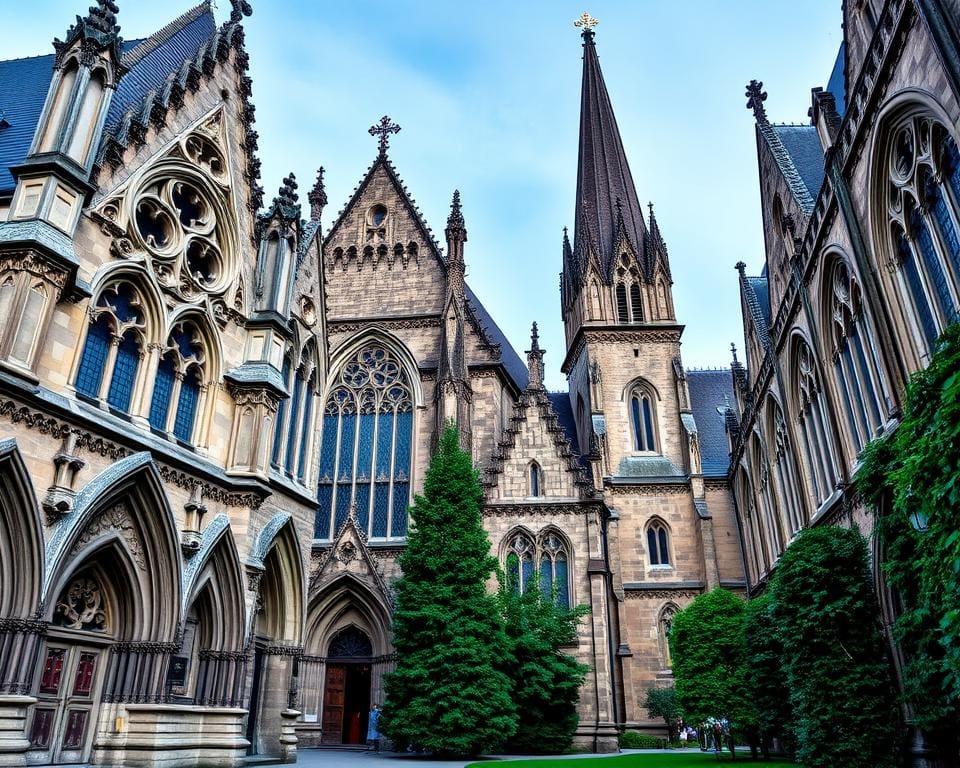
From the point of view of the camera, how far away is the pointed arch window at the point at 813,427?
16.9m

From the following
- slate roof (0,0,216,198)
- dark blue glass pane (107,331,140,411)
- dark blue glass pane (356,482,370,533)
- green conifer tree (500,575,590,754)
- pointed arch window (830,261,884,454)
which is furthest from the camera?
dark blue glass pane (356,482,370,533)

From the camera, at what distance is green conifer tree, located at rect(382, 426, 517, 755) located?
59.5 feet

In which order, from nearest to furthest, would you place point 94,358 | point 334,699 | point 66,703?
point 66,703 → point 94,358 → point 334,699

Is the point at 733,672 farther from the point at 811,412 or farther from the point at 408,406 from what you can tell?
the point at 408,406

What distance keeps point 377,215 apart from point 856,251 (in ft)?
75.9

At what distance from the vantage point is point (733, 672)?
20.3 meters

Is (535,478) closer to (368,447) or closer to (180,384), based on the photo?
(368,447)

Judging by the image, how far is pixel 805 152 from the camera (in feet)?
69.8

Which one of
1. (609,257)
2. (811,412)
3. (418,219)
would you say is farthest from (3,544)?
(609,257)

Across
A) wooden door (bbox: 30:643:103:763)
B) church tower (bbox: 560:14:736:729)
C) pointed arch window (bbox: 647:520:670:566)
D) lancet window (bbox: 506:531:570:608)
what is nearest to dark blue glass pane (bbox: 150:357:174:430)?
wooden door (bbox: 30:643:103:763)

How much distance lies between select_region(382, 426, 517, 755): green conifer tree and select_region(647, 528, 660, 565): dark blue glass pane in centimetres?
1360

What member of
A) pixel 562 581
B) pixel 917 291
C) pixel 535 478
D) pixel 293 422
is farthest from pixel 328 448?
pixel 917 291

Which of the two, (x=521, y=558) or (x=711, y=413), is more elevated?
(x=711, y=413)

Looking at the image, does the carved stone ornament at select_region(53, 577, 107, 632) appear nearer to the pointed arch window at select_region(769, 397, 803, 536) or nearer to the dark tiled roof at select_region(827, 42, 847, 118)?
the pointed arch window at select_region(769, 397, 803, 536)
